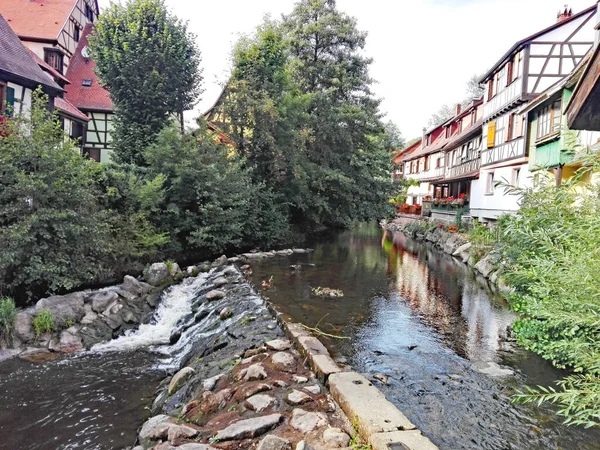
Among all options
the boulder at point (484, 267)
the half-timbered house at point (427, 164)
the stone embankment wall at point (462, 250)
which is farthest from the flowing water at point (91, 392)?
the half-timbered house at point (427, 164)

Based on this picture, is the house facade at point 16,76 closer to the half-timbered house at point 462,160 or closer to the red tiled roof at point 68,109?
the red tiled roof at point 68,109

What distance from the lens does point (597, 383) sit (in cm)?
293

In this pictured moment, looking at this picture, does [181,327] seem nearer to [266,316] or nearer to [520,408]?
[266,316]

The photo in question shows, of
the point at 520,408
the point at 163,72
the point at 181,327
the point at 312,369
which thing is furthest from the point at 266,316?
the point at 163,72

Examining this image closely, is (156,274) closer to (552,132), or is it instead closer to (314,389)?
(314,389)

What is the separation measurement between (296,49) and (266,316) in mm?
21955

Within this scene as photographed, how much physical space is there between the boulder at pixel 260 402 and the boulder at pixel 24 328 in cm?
588

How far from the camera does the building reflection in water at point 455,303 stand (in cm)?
742

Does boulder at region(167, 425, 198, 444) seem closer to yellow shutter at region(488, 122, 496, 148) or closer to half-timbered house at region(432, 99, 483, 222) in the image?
yellow shutter at region(488, 122, 496, 148)

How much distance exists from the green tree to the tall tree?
8.05 meters

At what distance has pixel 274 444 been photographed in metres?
3.72

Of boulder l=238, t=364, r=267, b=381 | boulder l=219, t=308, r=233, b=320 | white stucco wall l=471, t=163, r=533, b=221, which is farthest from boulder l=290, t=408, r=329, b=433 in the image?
white stucco wall l=471, t=163, r=533, b=221

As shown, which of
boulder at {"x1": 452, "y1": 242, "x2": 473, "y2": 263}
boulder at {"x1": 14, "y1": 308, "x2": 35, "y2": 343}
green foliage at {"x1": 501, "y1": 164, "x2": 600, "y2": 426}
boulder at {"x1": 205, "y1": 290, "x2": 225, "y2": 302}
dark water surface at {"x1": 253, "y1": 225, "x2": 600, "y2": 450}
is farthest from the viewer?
boulder at {"x1": 452, "y1": 242, "x2": 473, "y2": 263}

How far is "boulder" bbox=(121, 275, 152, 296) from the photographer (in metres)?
10.8
